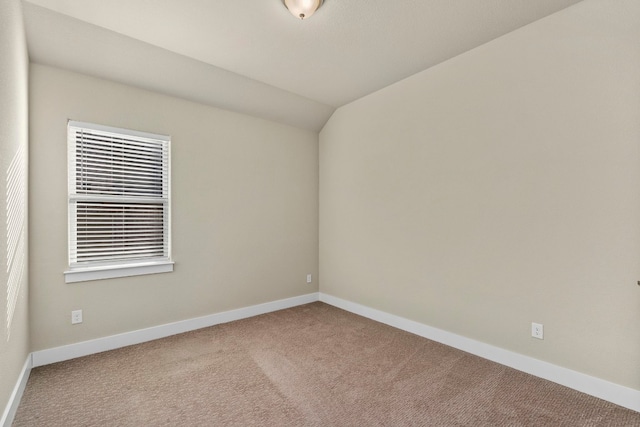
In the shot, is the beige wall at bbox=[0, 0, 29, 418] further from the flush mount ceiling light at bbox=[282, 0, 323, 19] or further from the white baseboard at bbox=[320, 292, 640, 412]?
the white baseboard at bbox=[320, 292, 640, 412]

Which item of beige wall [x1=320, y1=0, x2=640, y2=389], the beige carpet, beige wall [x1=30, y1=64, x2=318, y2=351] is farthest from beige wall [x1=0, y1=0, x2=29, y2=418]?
beige wall [x1=320, y1=0, x2=640, y2=389]

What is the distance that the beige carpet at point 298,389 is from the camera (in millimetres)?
1929

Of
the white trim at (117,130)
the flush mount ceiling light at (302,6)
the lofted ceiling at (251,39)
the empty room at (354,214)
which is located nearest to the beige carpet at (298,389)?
the empty room at (354,214)

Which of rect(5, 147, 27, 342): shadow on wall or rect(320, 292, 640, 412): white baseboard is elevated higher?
rect(5, 147, 27, 342): shadow on wall

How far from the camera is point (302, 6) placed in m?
2.17

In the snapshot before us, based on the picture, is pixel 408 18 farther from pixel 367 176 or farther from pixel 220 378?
pixel 220 378

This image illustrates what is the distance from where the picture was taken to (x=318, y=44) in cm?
274

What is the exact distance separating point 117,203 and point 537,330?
12.6 ft

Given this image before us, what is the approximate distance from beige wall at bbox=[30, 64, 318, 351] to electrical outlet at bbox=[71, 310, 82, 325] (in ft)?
0.12

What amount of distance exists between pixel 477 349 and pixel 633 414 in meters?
1.00

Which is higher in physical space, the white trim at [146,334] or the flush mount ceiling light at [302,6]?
the flush mount ceiling light at [302,6]

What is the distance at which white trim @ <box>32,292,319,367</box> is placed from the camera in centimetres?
263

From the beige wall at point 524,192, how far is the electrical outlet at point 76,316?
294 centimetres

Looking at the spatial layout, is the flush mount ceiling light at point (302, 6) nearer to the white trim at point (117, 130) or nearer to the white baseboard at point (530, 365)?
the white trim at point (117, 130)
